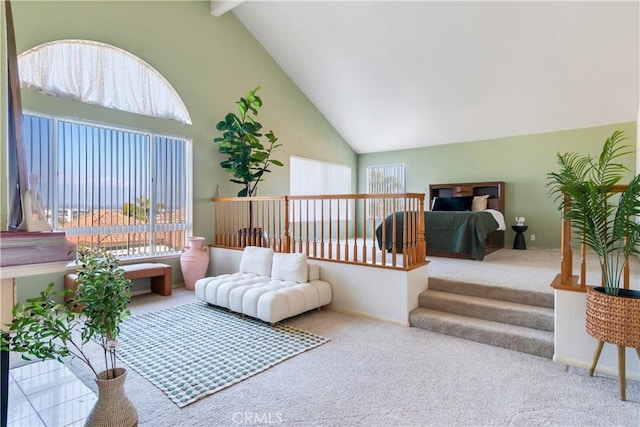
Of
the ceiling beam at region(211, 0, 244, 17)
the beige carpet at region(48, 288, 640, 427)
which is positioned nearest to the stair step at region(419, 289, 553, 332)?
the beige carpet at region(48, 288, 640, 427)

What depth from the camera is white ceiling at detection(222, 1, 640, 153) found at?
454 centimetres

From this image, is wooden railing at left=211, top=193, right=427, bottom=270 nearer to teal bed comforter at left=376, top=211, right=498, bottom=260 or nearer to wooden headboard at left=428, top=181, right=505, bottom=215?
teal bed comforter at left=376, top=211, right=498, bottom=260

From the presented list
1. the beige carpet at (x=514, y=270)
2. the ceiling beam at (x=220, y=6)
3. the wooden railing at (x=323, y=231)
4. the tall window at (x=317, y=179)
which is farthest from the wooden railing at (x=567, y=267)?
the ceiling beam at (x=220, y=6)

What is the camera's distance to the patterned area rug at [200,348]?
7.65ft

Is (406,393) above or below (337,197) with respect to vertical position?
below

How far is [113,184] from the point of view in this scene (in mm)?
4500

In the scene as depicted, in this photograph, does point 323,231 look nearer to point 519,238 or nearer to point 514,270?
point 514,270

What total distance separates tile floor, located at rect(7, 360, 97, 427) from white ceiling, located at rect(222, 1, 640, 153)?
225 inches

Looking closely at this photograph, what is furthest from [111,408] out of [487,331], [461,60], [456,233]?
[461,60]

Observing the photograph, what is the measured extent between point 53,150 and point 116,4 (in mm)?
2187

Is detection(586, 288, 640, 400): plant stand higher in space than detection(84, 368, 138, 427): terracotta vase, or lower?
higher

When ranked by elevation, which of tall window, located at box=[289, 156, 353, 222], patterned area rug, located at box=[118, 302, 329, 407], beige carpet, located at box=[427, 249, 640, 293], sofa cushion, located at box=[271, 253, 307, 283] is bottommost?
patterned area rug, located at box=[118, 302, 329, 407]

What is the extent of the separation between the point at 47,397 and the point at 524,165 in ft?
25.0

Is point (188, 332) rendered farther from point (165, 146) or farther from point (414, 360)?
point (165, 146)
